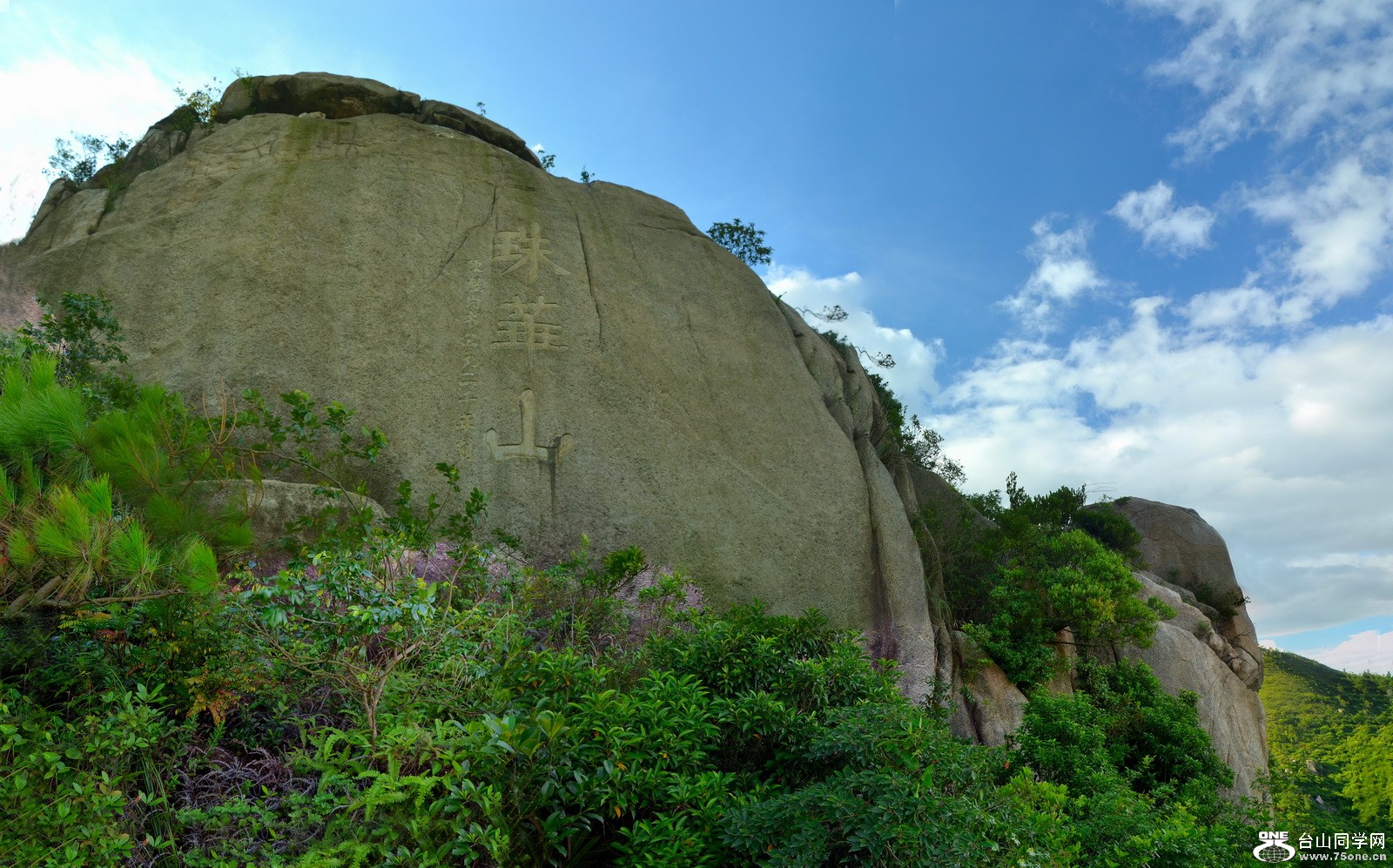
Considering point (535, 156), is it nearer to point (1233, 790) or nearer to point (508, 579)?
point (508, 579)

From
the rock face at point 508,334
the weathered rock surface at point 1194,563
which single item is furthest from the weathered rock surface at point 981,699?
the weathered rock surface at point 1194,563

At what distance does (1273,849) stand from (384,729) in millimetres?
5365

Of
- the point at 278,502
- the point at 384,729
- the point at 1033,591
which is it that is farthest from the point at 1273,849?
the point at 278,502

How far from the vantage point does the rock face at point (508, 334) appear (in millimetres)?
8258

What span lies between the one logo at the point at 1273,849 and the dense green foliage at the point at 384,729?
507 mm

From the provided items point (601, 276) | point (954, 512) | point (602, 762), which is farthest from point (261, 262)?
point (954, 512)

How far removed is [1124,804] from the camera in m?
5.33

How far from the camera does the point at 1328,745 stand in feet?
60.3

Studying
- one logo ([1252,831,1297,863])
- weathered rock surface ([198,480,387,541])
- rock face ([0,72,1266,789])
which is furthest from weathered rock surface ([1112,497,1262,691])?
weathered rock surface ([198,480,387,541])

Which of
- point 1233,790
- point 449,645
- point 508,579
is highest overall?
point 508,579

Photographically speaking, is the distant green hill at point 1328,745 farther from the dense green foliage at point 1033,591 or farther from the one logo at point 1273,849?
the dense green foliage at point 1033,591

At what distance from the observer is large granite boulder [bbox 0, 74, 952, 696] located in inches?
324

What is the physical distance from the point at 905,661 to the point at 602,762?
543 centimetres

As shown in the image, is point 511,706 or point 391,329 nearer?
point 511,706
